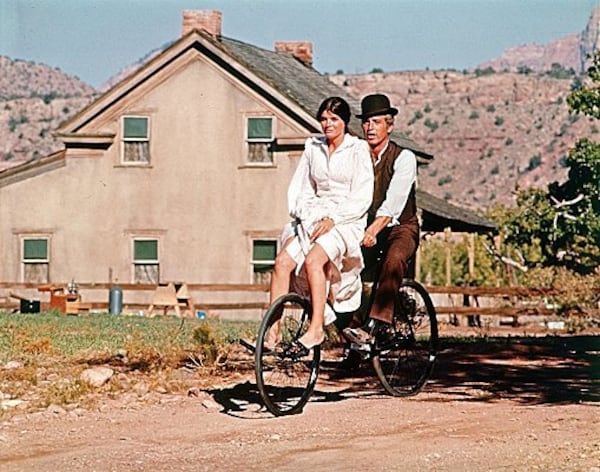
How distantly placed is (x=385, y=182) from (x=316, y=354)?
1.41m

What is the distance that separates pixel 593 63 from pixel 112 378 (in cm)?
3030

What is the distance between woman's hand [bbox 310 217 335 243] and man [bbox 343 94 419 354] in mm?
347

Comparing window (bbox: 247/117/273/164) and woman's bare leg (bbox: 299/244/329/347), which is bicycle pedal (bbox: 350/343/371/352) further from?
window (bbox: 247/117/273/164)

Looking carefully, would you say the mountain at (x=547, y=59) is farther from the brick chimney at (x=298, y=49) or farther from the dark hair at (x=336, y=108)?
the dark hair at (x=336, y=108)

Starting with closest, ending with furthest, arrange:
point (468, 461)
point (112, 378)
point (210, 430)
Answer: point (468, 461) → point (210, 430) → point (112, 378)

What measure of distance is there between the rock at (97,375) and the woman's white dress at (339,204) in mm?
2504

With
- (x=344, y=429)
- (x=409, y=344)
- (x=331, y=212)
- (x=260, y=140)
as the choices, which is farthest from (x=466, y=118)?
(x=344, y=429)

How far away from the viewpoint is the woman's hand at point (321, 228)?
1012 cm

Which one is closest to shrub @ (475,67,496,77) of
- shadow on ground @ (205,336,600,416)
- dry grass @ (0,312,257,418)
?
dry grass @ (0,312,257,418)

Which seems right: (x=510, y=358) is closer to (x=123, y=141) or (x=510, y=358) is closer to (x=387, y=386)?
(x=387, y=386)

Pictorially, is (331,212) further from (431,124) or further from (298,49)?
(431,124)

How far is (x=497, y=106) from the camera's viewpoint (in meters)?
125

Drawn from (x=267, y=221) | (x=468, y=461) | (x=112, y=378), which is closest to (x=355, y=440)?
(x=468, y=461)

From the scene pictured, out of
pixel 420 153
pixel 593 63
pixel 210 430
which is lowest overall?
pixel 210 430
